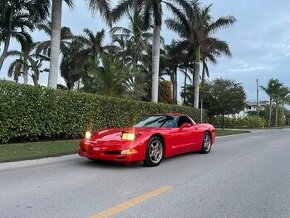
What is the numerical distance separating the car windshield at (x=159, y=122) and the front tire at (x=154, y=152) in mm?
909

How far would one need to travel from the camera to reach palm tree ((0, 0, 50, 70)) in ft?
88.4

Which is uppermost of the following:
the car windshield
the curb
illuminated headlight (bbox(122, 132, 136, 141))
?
the car windshield

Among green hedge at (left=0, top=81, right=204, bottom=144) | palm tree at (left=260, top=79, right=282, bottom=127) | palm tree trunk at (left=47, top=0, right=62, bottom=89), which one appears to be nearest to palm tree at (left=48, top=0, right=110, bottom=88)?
palm tree trunk at (left=47, top=0, right=62, bottom=89)

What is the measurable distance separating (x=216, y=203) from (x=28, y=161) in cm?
586

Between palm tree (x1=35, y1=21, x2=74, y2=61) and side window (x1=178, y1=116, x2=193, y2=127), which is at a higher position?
palm tree (x1=35, y1=21, x2=74, y2=61)

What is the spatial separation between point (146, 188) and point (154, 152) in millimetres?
2676

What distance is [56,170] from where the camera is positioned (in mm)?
8625

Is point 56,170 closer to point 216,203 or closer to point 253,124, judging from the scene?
point 216,203

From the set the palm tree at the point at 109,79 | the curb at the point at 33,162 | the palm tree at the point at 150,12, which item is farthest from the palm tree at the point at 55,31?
the curb at the point at 33,162


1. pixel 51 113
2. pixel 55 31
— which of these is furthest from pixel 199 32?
pixel 51 113

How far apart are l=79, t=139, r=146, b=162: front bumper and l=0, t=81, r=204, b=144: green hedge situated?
578cm

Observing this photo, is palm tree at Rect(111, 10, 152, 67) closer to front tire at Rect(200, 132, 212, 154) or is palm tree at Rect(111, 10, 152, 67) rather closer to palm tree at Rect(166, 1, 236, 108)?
palm tree at Rect(166, 1, 236, 108)

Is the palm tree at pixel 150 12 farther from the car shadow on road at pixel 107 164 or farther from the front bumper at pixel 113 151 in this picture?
the front bumper at pixel 113 151

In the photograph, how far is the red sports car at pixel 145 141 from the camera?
874 centimetres
